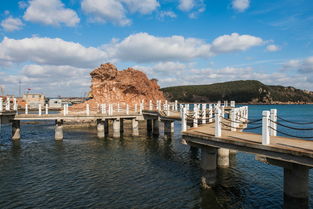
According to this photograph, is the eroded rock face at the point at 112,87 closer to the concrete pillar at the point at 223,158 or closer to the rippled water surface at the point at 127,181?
the rippled water surface at the point at 127,181

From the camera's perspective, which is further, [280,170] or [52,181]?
[280,170]

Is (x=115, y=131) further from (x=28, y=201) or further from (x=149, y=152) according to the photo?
(x=28, y=201)

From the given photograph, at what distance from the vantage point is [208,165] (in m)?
12.4

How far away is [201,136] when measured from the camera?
11867 millimetres

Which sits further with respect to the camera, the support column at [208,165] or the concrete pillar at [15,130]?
the concrete pillar at [15,130]

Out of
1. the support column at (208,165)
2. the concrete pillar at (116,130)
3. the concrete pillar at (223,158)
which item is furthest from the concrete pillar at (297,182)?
the concrete pillar at (116,130)

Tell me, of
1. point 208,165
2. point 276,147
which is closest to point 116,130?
point 208,165

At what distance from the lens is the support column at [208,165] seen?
12.4 m

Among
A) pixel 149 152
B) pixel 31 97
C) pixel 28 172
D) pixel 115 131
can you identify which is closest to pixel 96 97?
pixel 115 131

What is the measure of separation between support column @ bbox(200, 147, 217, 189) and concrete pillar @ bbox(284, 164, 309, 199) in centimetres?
365

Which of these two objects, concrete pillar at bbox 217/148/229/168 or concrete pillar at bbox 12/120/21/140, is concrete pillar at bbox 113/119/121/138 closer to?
concrete pillar at bbox 12/120/21/140

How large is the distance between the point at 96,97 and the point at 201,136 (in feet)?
185

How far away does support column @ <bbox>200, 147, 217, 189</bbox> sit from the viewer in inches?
488

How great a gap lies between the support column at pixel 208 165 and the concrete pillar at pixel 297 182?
12.0 ft
